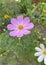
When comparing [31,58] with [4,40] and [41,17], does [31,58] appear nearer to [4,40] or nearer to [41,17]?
[4,40]

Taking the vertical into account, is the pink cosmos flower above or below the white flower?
above

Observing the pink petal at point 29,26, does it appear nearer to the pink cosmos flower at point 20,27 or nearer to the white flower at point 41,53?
the pink cosmos flower at point 20,27

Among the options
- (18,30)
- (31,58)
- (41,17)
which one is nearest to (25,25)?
(18,30)

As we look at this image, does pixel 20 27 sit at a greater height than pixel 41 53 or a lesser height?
greater

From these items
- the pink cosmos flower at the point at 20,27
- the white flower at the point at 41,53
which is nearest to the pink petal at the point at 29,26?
the pink cosmos flower at the point at 20,27

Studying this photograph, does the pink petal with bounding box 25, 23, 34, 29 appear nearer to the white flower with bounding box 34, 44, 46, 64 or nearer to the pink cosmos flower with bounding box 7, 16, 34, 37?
the pink cosmos flower with bounding box 7, 16, 34, 37

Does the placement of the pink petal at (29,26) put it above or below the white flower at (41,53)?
above

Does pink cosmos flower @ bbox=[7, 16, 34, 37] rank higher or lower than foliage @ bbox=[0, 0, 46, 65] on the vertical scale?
higher

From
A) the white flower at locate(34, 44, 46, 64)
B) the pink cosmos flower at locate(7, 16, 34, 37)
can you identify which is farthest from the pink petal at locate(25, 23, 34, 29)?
the white flower at locate(34, 44, 46, 64)
